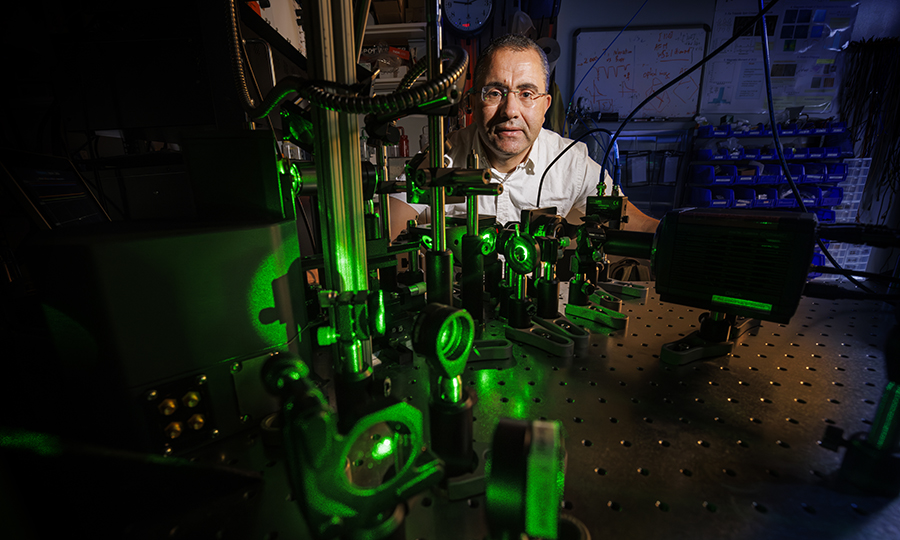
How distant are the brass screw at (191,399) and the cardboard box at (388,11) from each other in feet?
7.84

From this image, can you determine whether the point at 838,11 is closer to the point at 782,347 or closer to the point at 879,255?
Answer: the point at 879,255

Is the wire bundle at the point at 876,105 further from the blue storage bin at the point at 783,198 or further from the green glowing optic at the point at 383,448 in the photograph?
the green glowing optic at the point at 383,448

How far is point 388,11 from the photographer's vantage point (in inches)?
86.9

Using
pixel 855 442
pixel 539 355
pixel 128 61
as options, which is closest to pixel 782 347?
pixel 855 442

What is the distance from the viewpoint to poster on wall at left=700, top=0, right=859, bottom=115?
321 cm

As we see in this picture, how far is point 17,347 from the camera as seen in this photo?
581 millimetres

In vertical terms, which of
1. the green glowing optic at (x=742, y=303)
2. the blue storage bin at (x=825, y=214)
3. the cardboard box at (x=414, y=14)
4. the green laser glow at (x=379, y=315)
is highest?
the cardboard box at (x=414, y=14)

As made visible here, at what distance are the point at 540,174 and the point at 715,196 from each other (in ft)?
6.81

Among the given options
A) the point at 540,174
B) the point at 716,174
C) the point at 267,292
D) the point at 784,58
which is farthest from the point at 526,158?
the point at 784,58

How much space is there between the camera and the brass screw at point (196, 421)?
42 cm

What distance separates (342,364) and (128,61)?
94cm

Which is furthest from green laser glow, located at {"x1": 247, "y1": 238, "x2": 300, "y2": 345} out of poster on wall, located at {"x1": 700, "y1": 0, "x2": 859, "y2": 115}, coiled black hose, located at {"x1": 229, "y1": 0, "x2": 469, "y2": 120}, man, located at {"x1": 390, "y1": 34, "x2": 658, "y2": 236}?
poster on wall, located at {"x1": 700, "y1": 0, "x2": 859, "y2": 115}

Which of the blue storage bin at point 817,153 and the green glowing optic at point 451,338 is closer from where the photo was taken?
the green glowing optic at point 451,338

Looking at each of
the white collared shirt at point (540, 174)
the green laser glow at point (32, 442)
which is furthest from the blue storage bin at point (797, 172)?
the green laser glow at point (32, 442)
